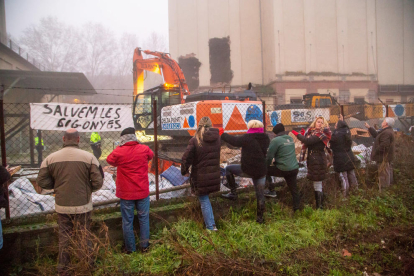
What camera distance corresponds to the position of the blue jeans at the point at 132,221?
3.77 meters

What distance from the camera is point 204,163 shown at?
13.3ft

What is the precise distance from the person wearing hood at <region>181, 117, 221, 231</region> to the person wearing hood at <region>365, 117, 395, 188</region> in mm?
3818

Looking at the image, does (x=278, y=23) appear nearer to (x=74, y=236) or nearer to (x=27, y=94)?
(x=27, y=94)

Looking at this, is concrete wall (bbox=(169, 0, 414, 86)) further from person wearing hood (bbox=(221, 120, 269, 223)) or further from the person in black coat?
person wearing hood (bbox=(221, 120, 269, 223))

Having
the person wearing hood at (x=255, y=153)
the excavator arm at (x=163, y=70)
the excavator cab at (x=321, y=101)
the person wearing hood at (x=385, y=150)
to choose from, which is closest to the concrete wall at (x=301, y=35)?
the excavator cab at (x=321, y=101)

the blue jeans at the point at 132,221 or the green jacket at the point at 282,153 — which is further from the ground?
the green jacket at the point at 282,153

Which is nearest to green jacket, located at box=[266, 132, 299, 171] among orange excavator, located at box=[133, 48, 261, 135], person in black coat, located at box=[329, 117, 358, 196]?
person in black coat, located at box=[329, 117, 358, 196]

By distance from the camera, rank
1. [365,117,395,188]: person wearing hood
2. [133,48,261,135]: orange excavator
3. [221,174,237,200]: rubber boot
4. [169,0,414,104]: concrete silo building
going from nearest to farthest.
A: [221,174,237,200]: rubber boot
[365,117,395,188]: person wearing hood
[133,48,261,135]: orange excavator
[169,0,414,104]: concrete silo building

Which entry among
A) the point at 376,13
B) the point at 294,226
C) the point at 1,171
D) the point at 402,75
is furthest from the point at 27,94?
the point at 402,75

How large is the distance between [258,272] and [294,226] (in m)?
1.61

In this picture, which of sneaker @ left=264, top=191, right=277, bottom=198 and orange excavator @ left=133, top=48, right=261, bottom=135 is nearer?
sneaker @ left=264, top=191, right=277, bottom=198

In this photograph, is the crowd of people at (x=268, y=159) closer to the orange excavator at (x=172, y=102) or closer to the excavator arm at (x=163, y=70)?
the orange excavator at (x=172, y=102)

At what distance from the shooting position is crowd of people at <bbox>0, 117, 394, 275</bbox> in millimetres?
3188

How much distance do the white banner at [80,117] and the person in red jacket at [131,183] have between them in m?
0.85
